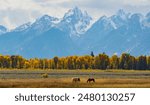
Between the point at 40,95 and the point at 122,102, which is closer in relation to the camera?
the point at 122,102

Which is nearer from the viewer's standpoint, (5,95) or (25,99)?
(25,99)

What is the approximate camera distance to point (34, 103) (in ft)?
158

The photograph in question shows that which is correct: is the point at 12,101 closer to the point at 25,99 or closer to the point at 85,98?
the point at 25,99

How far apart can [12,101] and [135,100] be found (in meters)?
12.5

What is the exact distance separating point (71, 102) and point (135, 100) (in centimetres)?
663

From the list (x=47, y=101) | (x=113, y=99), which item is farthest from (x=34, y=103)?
(x=113, y=99)

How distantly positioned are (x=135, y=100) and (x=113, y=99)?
2261 millimetres

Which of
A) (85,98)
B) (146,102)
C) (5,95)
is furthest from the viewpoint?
(5,95)

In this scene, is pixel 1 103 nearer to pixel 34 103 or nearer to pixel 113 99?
pixel 34 103

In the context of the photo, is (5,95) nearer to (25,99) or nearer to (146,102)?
(25,99)

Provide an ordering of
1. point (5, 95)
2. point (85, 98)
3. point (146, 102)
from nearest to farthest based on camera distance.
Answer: point (146, 102), point (85, 98), point (5, 95)

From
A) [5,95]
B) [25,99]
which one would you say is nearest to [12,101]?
[25,99]

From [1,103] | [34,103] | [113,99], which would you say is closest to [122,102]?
[113,99]

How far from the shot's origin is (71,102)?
159 ft
